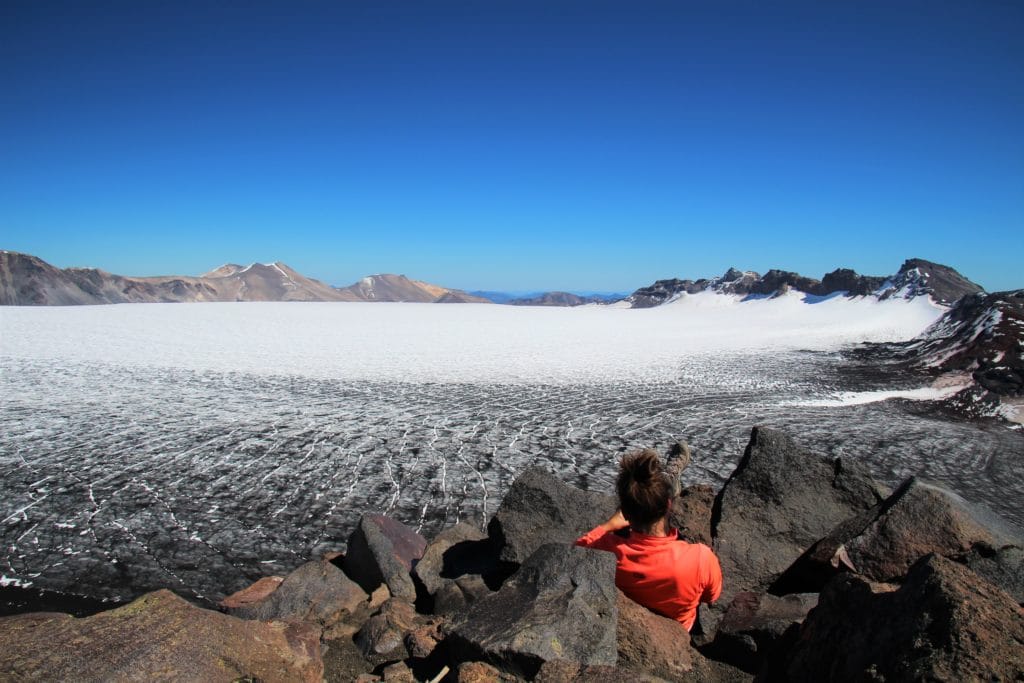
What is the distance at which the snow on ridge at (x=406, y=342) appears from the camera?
2139 centimetres

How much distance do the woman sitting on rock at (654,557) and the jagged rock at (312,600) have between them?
2592 millimetres

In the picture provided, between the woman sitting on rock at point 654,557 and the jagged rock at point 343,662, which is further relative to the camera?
the jagged rock at point 343,662

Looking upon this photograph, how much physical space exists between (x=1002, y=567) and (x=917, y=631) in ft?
5.76

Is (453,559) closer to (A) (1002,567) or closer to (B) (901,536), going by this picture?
(B) (901,536)

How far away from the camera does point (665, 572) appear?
4.14 m

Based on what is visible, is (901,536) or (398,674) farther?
(901,536)

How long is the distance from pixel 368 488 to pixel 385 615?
4718 mm

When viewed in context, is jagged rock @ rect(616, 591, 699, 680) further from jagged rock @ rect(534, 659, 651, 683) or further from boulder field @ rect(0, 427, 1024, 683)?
jagged rock @ rect(534, 659, 651, 683)

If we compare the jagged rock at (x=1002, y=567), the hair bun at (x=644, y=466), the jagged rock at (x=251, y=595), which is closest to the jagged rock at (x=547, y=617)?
the hair bun at (x=644, y=466)

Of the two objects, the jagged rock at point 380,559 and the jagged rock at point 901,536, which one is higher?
the jagged rock at point 901,536

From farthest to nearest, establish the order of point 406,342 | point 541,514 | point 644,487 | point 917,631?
point 406,342 → point 541,514 → point 644,487 → point 917,631

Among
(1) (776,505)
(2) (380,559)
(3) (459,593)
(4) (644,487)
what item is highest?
(4) (644,487)

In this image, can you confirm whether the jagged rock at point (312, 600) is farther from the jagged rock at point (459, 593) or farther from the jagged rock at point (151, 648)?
the jagged rock at point (151, 648)

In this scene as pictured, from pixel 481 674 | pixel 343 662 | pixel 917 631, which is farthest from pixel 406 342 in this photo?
pixel 917 631
